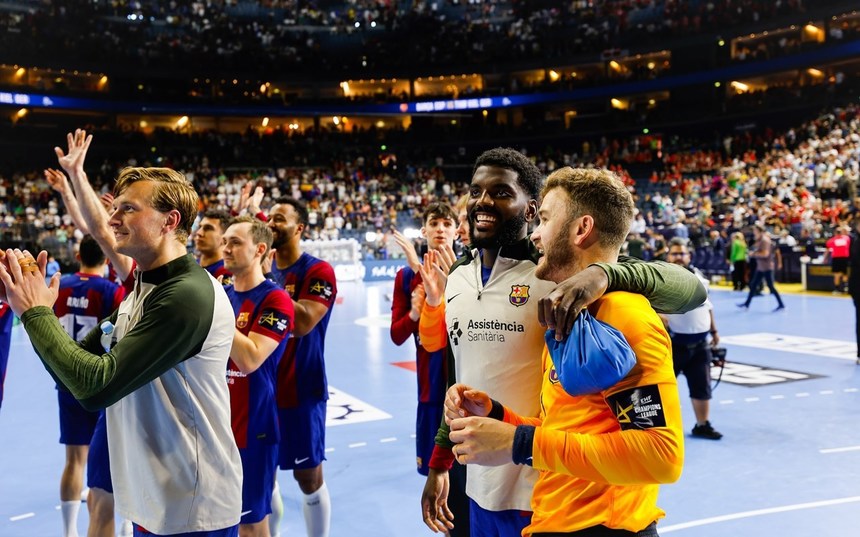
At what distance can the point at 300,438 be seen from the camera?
4598mm

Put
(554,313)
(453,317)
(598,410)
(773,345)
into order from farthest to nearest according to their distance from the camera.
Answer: (773,345), (453,317), (598,410), (554,313)

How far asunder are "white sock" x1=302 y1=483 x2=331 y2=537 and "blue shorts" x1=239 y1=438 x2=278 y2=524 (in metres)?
0.78

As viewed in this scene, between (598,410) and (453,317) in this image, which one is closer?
(598,410)

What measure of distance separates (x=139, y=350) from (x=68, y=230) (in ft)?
87.5

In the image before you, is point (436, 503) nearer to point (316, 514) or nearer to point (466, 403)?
point (466, 403)

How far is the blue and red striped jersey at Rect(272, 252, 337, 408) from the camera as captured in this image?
15.2 ft

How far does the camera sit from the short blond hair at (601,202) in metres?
2.18

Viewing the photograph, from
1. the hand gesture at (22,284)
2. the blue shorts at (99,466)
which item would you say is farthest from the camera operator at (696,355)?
the hand gesture at (22,284)

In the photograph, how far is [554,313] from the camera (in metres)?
1.90

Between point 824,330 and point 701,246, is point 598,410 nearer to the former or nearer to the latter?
point 824,330

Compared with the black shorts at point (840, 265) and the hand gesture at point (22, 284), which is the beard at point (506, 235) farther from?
the black shorts at point (840, 265)

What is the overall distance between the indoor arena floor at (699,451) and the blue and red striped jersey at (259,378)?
5.34 feet

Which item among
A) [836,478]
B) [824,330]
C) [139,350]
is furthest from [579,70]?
[139,350]

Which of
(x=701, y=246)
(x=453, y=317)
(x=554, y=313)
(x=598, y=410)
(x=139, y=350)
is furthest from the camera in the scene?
(x=701, y=246)
